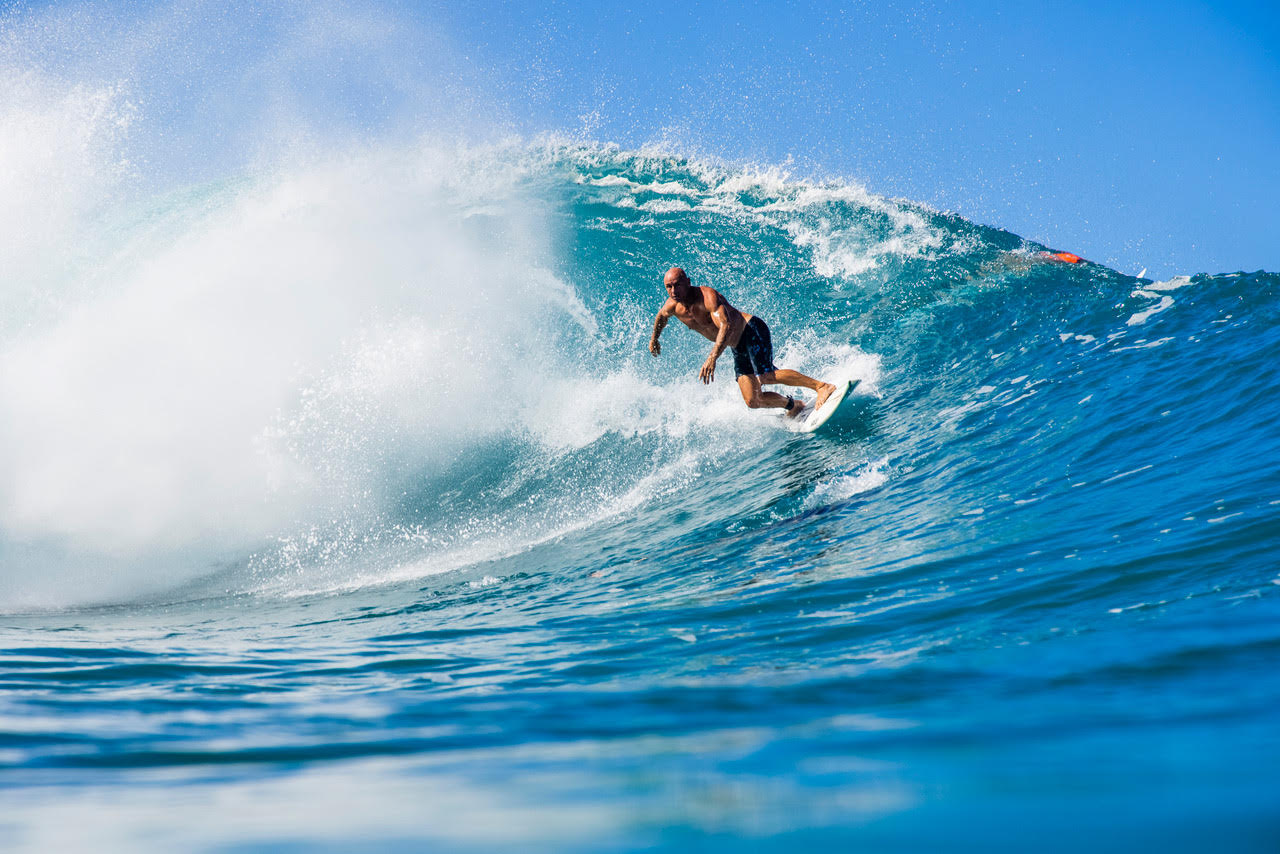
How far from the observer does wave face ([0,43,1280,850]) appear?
4.19 feet

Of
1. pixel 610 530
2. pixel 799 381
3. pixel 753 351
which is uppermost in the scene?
pixel 753 351

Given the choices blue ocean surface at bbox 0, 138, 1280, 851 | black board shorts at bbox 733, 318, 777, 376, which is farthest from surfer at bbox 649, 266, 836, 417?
blue ocean surface at bbox 0, 138, 1280, 851

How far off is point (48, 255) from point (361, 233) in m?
4.18

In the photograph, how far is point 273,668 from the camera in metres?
2.81

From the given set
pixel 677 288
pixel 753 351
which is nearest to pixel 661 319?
pixel 677 288

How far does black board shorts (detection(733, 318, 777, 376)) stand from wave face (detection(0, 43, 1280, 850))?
806mm

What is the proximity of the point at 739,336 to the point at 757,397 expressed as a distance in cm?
70

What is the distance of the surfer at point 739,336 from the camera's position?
7695 mm

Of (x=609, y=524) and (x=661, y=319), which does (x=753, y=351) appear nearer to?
(x=661, y=319)

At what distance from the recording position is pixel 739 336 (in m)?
7.87

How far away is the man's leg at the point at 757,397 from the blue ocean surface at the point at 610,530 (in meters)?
0.29

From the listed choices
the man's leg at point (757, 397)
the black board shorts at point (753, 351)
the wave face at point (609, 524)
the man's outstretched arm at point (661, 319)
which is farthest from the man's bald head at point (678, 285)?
the wave face at point (609, 524)

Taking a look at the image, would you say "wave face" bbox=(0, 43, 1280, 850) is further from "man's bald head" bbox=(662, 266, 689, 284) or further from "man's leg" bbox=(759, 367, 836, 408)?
"man's bald head" bbox=(662, 266, 689, 284)

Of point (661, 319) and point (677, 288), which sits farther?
point (661, 319)
